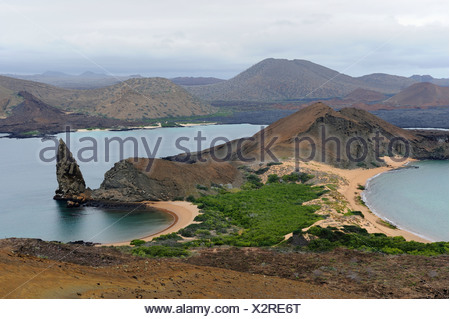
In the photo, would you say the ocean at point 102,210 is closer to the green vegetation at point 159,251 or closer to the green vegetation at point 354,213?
the green vegetation at point 354,213

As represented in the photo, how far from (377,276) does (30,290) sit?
17074 mm

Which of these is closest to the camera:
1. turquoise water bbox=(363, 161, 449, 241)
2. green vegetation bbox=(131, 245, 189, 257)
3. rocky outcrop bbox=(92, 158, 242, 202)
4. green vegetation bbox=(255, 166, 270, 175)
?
green vegetation bbox=(131, 245, 189, 257)

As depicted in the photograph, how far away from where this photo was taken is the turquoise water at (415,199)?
38.7 meters

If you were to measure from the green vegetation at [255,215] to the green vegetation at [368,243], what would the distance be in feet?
10.2

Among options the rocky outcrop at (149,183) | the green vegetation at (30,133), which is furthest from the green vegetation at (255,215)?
the green vegetation at (30,133)

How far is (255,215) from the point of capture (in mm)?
39469

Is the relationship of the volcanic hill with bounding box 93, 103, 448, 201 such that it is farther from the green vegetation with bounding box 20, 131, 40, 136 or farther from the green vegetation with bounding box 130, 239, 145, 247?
the green vegetation with bounding box 20, 131, 40, 136

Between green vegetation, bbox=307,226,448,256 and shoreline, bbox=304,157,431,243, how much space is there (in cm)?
322

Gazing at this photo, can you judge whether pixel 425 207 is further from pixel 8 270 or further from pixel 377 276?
pixel 8 270

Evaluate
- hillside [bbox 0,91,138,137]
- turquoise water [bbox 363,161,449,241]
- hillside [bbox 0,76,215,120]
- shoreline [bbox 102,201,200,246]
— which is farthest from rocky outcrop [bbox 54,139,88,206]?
hillside [bbox 0,76,215,120]

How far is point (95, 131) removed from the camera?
5241 inches

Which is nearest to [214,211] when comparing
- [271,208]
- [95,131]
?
[271,208]

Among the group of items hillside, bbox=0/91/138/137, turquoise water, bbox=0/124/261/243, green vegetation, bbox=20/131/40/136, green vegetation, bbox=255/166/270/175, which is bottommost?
turquoise water, bbox=0/124/261/243

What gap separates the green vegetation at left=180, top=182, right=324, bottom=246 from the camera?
33.3m
